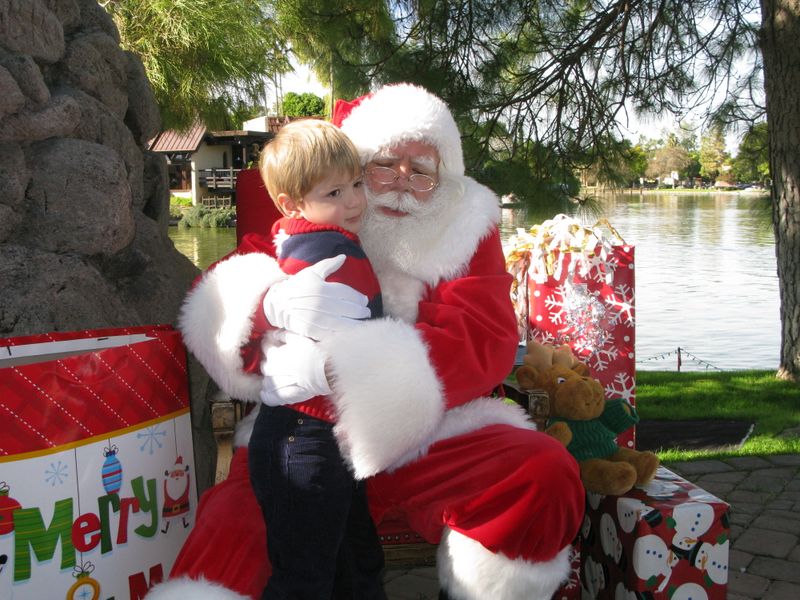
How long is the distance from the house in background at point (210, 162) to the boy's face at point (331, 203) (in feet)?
115

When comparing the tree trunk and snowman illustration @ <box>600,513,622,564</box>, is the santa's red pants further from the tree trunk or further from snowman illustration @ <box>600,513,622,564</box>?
the tree trunk

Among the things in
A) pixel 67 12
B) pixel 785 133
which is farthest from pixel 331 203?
pixel 785 133

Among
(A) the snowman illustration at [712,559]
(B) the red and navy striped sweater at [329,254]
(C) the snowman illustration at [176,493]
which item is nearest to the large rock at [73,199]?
(B) the red and navy striped sweater at [329,254]

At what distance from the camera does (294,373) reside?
1.96m

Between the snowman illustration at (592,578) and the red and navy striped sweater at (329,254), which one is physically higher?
the red and navy striped sweater at (329,254)

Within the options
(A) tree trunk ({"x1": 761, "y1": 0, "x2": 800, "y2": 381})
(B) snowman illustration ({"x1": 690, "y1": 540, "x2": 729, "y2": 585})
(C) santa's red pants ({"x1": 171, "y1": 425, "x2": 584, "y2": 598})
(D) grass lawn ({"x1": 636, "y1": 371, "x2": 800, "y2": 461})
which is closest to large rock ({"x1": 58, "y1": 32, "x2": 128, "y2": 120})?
(C) santa's red pants ({"x1": 171, "y1": 425, "x2": 584, "y2": 598})

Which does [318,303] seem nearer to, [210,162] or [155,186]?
[155,186]

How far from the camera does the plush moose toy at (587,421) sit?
2338 millimetres

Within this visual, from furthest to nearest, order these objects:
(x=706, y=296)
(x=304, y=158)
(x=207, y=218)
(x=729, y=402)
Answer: (x=207, y=218) → (x=706, y=296) → (x=729, y=402) → (x=304, y=158)

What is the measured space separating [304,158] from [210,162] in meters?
40.3

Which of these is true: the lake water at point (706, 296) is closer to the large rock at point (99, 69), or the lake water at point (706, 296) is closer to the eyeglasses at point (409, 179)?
the eyeglasses at point (409, 179)

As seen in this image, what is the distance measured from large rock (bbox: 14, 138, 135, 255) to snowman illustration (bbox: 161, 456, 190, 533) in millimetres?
767

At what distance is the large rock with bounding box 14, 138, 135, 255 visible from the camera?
2.37 meters

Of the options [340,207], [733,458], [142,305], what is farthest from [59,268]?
[733,458]
